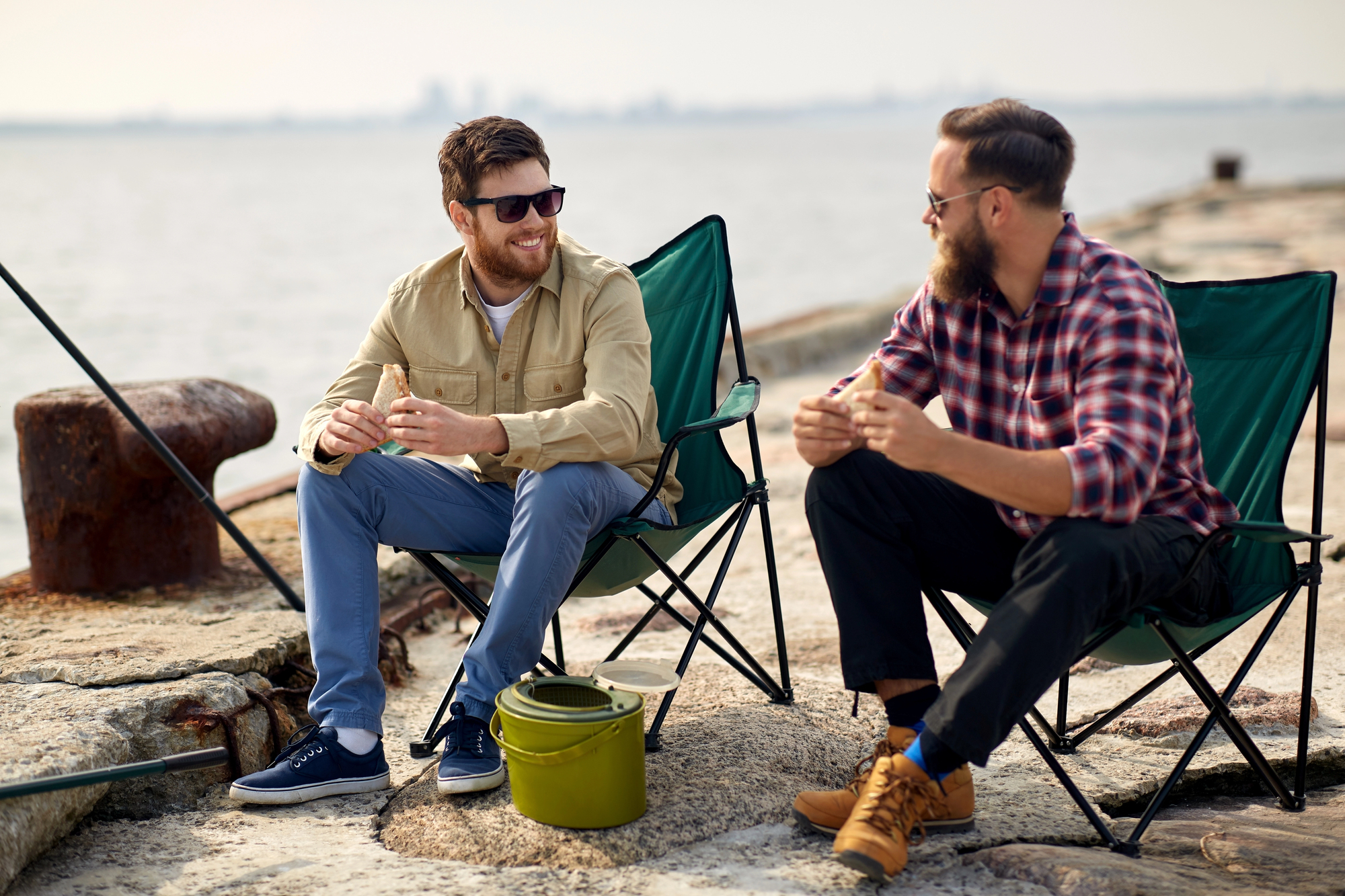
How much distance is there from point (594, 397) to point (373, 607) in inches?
22.7

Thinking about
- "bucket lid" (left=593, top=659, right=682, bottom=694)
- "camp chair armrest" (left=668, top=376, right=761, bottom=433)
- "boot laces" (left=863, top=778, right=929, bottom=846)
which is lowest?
"boot laces" (left=863, top=778, right=929, bottom=846)

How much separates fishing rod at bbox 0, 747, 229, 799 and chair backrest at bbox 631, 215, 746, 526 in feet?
3.45

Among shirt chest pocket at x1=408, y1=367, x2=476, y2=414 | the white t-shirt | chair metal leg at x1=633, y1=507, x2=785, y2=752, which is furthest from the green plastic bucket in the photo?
the white t-shirt

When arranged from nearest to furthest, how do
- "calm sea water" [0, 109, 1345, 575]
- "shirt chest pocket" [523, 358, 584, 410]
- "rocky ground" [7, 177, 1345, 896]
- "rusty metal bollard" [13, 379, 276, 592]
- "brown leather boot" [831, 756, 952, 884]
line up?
1. "brown leather boot" [831, 756, 952, 884]
2. "rocky ground" [7, 177, 1345, 896]
3. "shirt chest pocket" [523, 358, 584, 410]
4. "rusty metal bollard" [13, 379, 276, 592]
5. "calm sea water" [0, 109, 1345, 575]

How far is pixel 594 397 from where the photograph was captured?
2.37m

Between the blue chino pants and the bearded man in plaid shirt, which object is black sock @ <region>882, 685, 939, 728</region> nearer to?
the bearded man in plaid shirt

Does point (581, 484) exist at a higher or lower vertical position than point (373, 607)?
higher

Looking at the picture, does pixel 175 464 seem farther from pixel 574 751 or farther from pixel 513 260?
pixel 574 751

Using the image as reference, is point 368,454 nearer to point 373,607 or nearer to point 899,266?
point 373,607

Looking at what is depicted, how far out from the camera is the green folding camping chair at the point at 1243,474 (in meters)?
2.04

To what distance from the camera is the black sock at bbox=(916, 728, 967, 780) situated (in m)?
1.83

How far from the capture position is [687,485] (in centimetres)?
277

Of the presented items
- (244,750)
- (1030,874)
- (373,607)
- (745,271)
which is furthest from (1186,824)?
(745,271)

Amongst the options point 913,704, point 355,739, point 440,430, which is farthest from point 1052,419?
point 355,739
